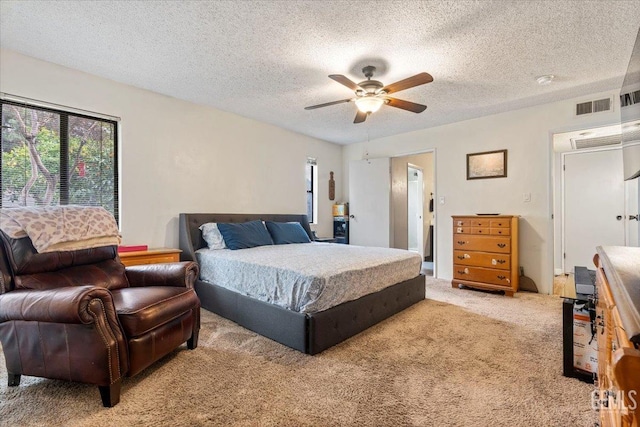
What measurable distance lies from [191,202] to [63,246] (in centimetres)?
182

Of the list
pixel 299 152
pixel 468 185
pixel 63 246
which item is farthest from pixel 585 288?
pixel 299 152

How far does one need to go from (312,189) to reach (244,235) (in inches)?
89.7

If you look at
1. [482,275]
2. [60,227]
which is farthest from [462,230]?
[60,227]

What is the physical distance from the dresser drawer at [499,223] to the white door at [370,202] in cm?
181

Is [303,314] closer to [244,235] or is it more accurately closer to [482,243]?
[244,235]

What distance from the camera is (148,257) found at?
122 inches

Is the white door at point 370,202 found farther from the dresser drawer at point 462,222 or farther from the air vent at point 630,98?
the air vent at point 630,98

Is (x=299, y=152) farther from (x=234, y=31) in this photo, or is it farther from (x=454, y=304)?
(x=454, y=304)

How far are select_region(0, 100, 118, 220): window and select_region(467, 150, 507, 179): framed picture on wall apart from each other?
15.4 feet

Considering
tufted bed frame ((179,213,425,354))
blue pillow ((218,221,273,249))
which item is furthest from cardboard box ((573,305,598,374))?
blue pillow ((218,221,273,249))

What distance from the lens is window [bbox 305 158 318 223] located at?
5.68m

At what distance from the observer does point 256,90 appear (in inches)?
137

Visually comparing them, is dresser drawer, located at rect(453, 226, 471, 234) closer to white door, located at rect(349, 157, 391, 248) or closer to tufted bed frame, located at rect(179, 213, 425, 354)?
tufted bed frame, located at rect(179, 213, 425, 354)

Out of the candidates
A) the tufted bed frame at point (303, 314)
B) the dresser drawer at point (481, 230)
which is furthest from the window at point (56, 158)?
the dresser drawer at point (481, 230)
